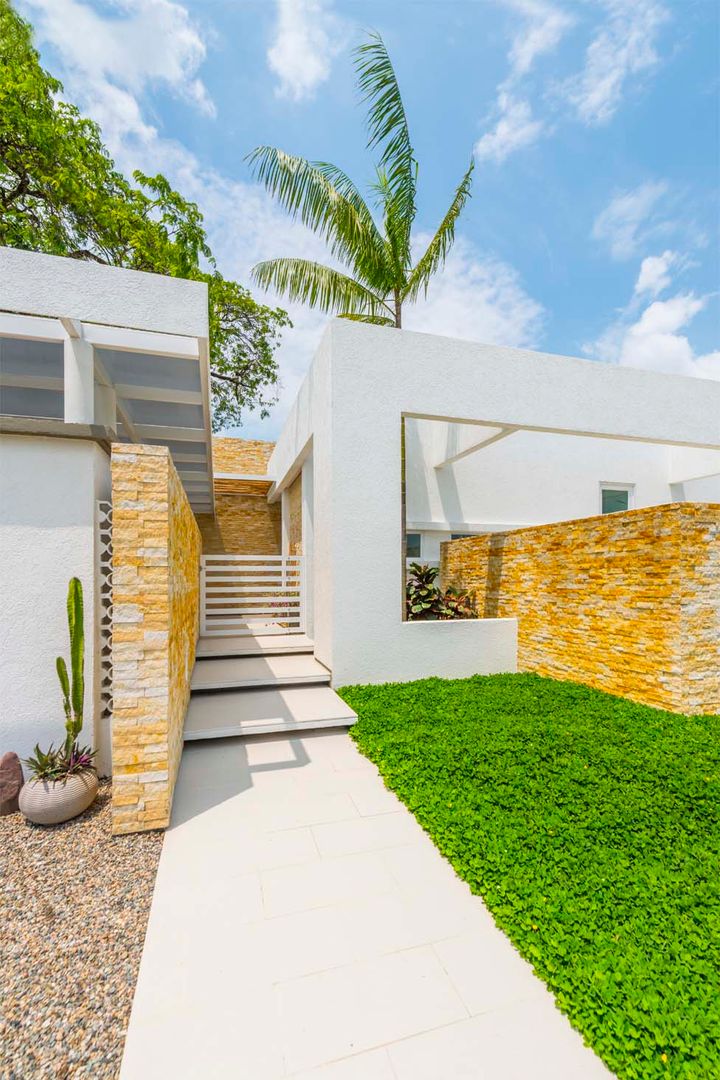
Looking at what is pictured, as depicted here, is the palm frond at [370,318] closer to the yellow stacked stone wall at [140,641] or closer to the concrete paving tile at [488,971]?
the yellow stacked stone wall at [140,641]

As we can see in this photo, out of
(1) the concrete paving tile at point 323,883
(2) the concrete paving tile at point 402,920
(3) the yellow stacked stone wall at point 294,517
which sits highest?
(3) the yellow stacked stone wall at point 294,517

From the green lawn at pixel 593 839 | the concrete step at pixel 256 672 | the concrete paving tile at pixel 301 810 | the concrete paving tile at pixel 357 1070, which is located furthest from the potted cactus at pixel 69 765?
the concrete paving tile at pixel 357 1070

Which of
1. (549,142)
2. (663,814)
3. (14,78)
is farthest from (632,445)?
(14,78)

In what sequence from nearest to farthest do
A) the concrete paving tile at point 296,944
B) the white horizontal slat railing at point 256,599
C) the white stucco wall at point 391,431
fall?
the concrete paving tile at point 296,944, the white stucco wall at point 391,431, the white horizontal slat railing at point 256,599

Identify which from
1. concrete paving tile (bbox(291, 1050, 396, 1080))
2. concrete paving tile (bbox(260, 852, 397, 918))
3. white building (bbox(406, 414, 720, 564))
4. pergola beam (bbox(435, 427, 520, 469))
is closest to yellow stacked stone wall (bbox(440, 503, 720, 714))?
pergola beam (bbox(435, 427, 520, 469))

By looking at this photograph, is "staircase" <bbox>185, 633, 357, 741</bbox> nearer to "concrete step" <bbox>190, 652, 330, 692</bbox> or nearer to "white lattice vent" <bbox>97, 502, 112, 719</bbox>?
"concrete step" <bbox>190, 652, 330, 692</bbox>

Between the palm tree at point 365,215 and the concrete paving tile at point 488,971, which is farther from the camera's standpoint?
the palm tree at point 365,215

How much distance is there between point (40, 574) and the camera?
169 inches

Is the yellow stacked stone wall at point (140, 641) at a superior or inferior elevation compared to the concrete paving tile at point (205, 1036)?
superior

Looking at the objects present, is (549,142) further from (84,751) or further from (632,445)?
(84,751)

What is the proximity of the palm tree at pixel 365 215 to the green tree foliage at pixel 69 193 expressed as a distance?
5962 mm

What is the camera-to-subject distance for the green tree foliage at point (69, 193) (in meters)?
11.1

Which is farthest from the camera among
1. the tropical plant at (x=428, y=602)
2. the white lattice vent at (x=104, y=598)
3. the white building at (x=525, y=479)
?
the white building at (x=525, y=479)

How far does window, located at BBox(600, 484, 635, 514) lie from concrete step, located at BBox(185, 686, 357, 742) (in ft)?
33.6
